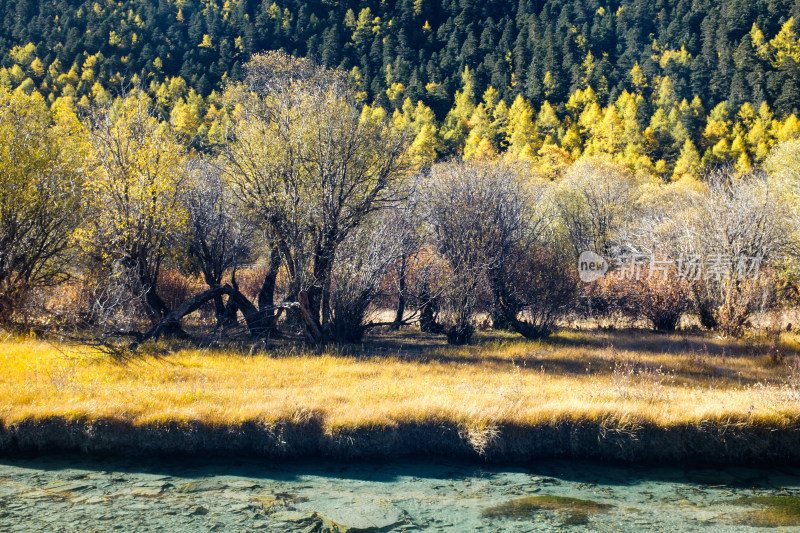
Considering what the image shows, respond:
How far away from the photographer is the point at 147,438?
31.4 ft

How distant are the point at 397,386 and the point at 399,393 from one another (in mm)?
580

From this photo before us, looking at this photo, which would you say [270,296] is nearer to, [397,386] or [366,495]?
[397,386]

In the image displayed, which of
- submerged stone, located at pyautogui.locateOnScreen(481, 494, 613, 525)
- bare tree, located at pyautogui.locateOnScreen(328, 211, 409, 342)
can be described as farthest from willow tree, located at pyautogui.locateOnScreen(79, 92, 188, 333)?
submerged stone, located at pyautogui.locateOnScreen(481, 494, 613, 525)

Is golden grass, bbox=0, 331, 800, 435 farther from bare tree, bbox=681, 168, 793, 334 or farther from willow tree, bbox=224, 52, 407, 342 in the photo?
bare tree, bbox=681, 168, 793, 334

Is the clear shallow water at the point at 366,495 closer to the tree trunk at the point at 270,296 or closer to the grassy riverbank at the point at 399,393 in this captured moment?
the grassy riverbank at the point at 399,393

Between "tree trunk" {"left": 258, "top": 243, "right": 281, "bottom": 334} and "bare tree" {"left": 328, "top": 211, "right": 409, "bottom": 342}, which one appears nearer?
"bare tree" {"left": 328, "top": 211, "right": 409, "bottom": 342}

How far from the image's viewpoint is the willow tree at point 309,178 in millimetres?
15820

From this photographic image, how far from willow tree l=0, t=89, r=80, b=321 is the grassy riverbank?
277 centimetres

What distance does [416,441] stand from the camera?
10234 millimetres

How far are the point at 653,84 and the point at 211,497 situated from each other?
127 m

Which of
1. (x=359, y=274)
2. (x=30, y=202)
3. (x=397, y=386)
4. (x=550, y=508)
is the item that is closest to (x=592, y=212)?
(x=359, y=274)

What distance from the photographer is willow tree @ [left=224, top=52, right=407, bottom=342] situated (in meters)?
15.8

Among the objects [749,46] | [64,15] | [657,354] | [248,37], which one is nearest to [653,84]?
[749,46]

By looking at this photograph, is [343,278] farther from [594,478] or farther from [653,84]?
[653,84]
